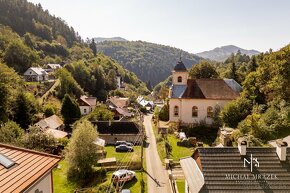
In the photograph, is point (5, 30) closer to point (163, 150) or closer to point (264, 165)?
point (163, 150)

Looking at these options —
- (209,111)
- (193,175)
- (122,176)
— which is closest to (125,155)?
(122,176)

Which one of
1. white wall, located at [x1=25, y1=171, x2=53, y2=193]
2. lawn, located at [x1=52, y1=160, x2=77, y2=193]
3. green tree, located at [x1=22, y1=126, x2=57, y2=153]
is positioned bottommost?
lawn, located at [x1=52, y1=160, x2=77, y2=193]

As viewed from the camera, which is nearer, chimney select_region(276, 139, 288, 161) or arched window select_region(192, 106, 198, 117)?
chimney select_region(276, 139, 288, 161)

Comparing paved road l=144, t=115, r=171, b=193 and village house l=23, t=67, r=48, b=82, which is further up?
village house l=23, t=67, r=48, b=82

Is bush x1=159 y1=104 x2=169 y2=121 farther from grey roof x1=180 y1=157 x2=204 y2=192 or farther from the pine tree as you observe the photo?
grey roof x1=180 y1=157 x2=204 y2=192

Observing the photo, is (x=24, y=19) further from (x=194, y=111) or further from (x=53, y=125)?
(x=194, y=111)

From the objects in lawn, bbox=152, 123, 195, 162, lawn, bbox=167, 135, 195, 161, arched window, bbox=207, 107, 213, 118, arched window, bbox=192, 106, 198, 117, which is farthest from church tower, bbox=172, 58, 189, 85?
lawn, bbox=167, 135, 195, 161

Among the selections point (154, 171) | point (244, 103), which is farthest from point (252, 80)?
point (154, 171)

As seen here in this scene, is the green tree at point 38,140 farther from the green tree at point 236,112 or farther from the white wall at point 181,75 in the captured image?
the green tree at point 236,112
